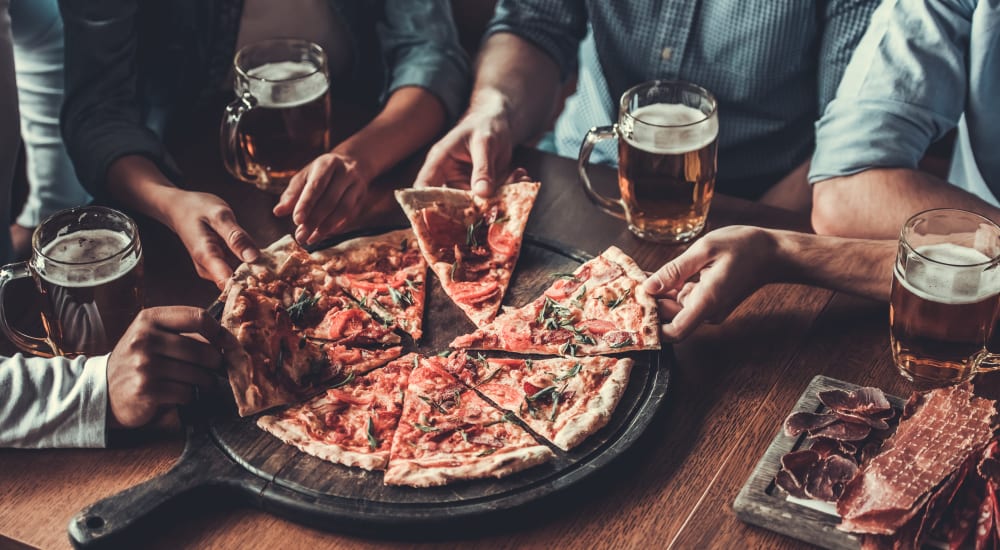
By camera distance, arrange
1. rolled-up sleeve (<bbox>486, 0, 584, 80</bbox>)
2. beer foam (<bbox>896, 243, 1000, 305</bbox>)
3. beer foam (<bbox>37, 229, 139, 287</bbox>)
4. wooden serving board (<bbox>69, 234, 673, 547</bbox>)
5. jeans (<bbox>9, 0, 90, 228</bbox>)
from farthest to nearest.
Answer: rolled-up sleeve (<bbox>486, 0, 584, 80</bbox>) → jeans (<bbox>9, 0, 90, 228</bbox>) → beer foam (<bbox>37, 229, 139, 287</bbox>) → beer foam (<bbox>896, 243, 1000, 305</bbox>) → wooden serving board (<bbox>69, 234, 673, 547</bbox>)

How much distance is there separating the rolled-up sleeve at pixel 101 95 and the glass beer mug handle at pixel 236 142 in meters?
0.18

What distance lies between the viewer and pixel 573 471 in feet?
5.79

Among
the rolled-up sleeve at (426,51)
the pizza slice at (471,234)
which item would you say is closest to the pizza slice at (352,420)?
the pizza slice at (471,234)

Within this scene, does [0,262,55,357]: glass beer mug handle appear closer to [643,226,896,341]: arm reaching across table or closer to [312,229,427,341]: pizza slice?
[312,229,427,341]: pizza slice

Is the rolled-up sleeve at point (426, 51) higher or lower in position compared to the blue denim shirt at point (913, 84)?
lower

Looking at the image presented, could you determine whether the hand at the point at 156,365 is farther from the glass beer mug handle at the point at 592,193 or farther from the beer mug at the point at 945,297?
the beer mug at the point at 945,297


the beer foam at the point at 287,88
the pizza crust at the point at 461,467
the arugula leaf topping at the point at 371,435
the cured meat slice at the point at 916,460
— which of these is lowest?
the arugula leaf topping at the point at 371,435

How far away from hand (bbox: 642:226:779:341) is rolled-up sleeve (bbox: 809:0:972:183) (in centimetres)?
55

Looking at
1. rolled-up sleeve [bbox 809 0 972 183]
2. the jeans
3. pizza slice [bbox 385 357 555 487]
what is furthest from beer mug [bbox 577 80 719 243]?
the jeans

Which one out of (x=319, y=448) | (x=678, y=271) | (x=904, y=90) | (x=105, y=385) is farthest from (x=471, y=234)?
(x=904, y=90)

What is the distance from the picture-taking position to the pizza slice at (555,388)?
1873mm

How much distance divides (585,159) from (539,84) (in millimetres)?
699

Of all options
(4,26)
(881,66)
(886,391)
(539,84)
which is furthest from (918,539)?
(4,26)

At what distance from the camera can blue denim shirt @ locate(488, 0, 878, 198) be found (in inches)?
115
